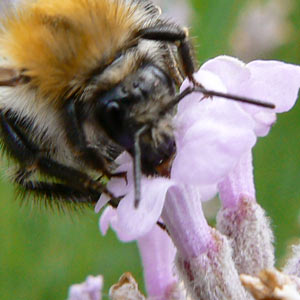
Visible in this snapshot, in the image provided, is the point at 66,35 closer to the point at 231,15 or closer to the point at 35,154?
the point at 35,154

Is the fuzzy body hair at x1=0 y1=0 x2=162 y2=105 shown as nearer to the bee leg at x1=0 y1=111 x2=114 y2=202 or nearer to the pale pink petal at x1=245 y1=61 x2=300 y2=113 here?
the bee leg at x1=0 y1=111 x2=114 y2=202

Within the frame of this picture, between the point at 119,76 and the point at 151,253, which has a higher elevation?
the point at 119,76

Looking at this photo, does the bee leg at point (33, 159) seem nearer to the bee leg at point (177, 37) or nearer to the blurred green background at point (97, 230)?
the bee leg at point (177, 37)

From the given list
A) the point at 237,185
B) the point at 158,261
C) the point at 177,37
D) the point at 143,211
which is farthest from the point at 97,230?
the point at 143,211

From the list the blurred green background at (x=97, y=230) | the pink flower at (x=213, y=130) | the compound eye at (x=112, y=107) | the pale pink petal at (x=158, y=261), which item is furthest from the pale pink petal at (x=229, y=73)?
the blurred green background at (x=97, y=230)

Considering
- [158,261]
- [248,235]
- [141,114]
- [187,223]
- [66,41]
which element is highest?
[66,41]

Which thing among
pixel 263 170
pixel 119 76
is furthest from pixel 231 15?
pixel 119 76

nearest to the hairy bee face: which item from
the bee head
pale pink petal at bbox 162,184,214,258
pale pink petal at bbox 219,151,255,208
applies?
the bee head

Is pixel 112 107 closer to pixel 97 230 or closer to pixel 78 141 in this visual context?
pixel 78 141
